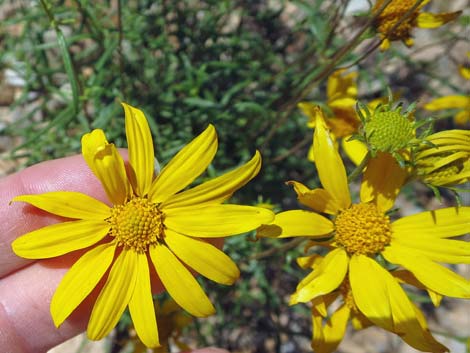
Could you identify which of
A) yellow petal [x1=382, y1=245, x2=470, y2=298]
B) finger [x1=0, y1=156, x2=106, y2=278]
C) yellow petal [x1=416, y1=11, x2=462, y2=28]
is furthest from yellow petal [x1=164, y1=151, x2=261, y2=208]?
yellow petal [x1=416, y1=11, x2=462, y2=28]

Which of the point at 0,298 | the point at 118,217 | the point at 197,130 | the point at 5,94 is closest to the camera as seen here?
the point at 118,217

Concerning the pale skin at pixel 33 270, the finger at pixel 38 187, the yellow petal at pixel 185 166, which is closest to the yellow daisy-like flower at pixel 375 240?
the yellow petal at pixel 185 166

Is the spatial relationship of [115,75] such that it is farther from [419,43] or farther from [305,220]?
[419,43]

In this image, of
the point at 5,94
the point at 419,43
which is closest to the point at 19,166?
the point at 5,94

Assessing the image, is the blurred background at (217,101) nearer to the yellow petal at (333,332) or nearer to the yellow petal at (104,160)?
the yellow petal at (333,332)

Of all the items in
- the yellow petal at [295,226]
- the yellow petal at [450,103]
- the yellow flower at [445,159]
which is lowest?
the yellow petal at [295,226]

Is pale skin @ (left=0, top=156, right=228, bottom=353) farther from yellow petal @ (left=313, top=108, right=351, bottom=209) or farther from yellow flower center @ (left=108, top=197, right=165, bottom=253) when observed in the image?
yellow petal @ (left=313, top=108, right=351, bottom=209)
